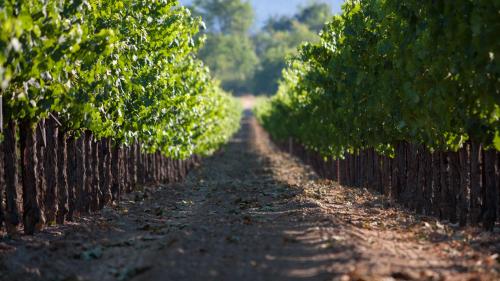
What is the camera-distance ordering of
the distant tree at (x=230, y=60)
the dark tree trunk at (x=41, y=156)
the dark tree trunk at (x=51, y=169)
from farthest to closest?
1. the distant tree at (x=230, y=60)
2. the dark tree trunk at (x=51, y=169)
3. the dark tree trunk at (x=41, y=156)

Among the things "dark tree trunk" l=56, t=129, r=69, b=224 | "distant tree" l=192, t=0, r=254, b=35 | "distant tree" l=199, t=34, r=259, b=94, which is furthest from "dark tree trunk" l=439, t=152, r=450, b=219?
"distant tree" l=192, t=0, r=254, b=35

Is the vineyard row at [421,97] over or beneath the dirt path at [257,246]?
over

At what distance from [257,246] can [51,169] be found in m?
5.93

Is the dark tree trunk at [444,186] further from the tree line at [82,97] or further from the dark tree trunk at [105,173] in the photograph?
the dark tree trunk at [105,173]

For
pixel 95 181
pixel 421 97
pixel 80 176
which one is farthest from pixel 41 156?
pixel 421 97

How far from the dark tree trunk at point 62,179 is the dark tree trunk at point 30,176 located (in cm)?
139

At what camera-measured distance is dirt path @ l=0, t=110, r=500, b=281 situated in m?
9.10

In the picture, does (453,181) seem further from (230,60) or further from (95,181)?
(230,60)

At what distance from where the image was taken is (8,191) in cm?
1341

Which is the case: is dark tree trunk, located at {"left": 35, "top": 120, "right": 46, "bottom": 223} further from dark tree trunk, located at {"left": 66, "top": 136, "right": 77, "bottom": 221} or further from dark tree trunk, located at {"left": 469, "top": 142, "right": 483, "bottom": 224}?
dark tree trunk, located at {"left": 469, "top": 142, "right": 483, "bottom": 224}

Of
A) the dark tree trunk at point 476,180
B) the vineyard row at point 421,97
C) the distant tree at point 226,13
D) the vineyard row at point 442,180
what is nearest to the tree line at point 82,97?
the vineyard row at point 421,97

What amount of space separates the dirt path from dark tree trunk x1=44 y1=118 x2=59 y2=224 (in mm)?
538

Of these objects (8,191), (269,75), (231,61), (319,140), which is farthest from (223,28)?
(8,191)

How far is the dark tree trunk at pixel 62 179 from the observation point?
1555 centimetres
